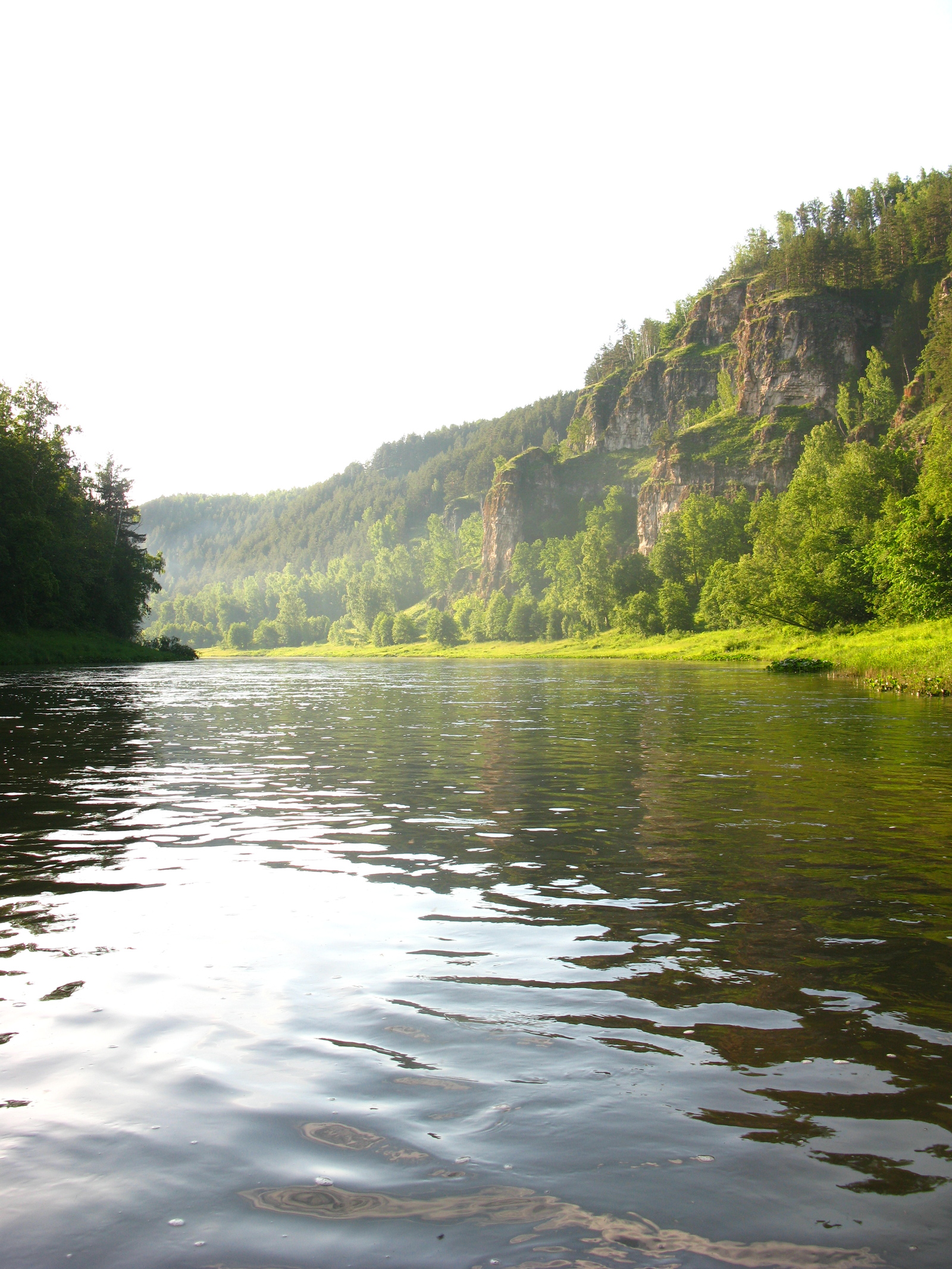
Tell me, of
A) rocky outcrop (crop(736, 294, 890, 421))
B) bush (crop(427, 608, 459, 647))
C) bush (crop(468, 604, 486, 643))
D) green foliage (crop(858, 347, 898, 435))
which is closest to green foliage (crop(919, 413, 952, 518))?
green foliage (crop(858, 347, 898, 435))

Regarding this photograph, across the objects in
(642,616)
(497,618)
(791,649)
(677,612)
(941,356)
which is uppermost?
(941,356)

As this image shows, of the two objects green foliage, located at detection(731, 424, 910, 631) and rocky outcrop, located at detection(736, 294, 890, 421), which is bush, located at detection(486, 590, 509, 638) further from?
green foliage, located at detection(731, 424, 910, 631)

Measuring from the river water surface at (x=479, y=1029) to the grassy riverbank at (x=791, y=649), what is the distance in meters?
31.2

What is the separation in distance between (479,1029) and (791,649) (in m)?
70.0

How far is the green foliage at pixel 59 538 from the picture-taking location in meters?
63.9

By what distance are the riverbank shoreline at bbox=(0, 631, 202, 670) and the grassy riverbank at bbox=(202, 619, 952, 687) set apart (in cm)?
5489

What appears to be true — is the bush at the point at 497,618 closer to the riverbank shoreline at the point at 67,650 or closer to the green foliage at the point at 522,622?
the green foliage at the point at 522,622

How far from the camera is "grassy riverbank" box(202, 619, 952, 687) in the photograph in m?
44.0

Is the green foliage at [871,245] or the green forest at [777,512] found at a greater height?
the green foliage at [871,245]

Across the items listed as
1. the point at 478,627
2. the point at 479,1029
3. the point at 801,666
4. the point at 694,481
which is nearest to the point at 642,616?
the point at 694,481

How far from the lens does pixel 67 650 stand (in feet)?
250

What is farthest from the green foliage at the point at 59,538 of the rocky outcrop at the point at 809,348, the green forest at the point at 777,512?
the rocky outcrop at the point at 809,348

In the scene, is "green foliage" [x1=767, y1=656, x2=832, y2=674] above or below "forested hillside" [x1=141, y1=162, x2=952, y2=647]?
below

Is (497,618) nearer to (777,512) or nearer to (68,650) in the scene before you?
(777,512)
